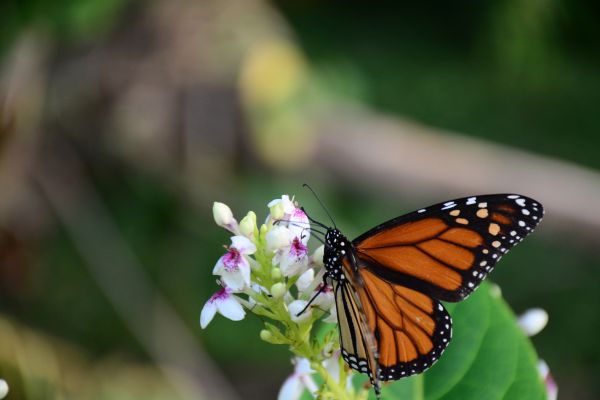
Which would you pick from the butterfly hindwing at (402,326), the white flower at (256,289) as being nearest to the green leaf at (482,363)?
the butterfly hindwing at (402,326)

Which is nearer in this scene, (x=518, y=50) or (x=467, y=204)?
(x=467, y=204)

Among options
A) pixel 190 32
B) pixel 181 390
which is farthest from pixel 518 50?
pixel 181 390

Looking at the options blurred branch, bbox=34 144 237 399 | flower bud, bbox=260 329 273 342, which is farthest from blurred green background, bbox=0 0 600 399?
flower bud, bbox=260 329 273 342

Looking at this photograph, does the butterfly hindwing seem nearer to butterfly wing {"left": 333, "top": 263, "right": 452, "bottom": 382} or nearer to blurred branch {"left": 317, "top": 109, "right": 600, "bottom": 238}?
butterfly wing {"left": 333, "top": 263, "right": 452, "bottom": 382}

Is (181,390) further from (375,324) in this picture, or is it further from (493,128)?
(493,128)

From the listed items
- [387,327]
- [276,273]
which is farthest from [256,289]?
[387,327]

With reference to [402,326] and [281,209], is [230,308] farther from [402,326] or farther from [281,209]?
[402,326]
